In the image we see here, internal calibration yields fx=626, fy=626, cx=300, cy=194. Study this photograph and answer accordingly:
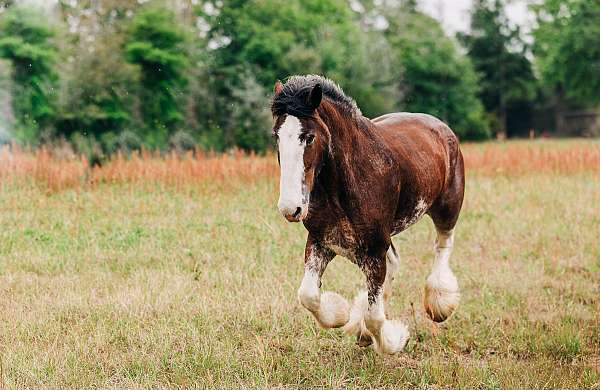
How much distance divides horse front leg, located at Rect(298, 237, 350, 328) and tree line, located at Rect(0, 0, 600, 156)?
13090mm

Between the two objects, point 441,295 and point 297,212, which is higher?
point 297,212

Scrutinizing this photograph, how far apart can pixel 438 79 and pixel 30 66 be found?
2491 cm

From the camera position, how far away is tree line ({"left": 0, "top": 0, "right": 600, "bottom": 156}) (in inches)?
772

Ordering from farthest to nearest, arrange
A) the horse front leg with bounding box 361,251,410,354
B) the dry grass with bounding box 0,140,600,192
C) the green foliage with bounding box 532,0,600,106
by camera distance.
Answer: the green foliage with bounding box 532,0,600,106 < the dry grass with bounding box 0,140,600,192 < the horse front leg with bounding box 361,251,410,354

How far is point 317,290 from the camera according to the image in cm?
439

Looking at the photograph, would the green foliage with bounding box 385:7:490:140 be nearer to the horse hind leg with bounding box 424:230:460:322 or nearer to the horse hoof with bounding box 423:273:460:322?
the horse hind leg with bounding box 424:230:460:322

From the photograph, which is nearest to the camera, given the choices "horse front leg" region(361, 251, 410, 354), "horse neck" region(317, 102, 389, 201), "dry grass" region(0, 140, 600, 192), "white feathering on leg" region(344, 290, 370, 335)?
"horse neck" region(317, 102, 389, 201)

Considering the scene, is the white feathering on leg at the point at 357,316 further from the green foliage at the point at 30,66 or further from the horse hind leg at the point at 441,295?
the green foliage at the point at 30,66

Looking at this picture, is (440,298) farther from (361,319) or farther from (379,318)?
(379,318)

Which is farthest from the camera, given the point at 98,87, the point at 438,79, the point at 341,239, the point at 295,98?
the point at 438,79

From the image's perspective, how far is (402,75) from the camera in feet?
113

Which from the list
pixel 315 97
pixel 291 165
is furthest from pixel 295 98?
pixel 291 165

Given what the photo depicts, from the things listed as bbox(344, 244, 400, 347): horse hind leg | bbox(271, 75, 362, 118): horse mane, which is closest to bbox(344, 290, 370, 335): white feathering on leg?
bbox(344, 244, 400, 347): horse hind leg

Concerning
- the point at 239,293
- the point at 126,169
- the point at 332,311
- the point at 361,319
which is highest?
the point at 332,311
